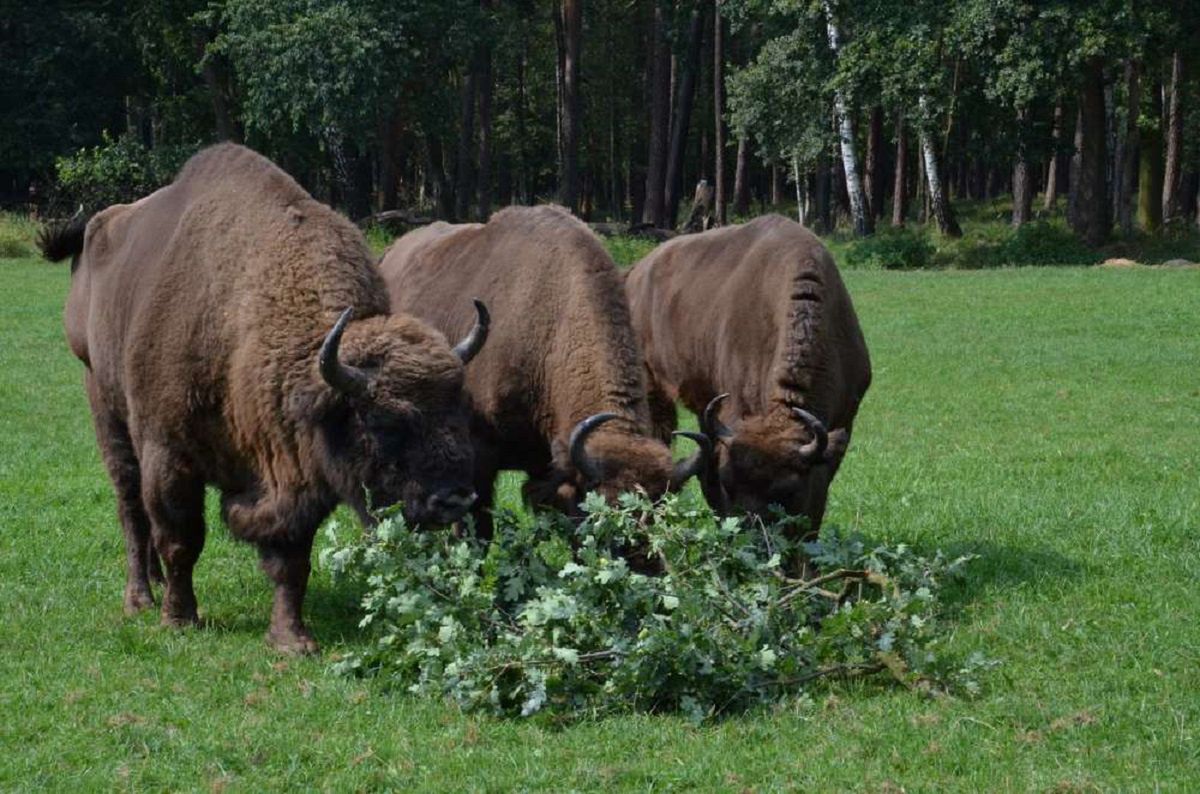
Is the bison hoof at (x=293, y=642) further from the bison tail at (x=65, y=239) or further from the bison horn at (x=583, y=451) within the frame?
the bison tail at (x=65, y=239)

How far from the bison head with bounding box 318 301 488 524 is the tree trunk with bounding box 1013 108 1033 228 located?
34560mm

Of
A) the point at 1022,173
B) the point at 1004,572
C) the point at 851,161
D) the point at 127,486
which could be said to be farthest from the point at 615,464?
the point at 1022,173

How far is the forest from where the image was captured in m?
37.0

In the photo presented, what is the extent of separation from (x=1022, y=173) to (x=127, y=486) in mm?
39277

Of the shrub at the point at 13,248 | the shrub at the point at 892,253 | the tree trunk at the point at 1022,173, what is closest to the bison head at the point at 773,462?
the shrub at the point at 892,253

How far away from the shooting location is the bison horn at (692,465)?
7.83m

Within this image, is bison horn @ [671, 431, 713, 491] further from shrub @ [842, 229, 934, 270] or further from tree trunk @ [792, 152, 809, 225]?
tree trunk @ [792, 152, 809, 225]

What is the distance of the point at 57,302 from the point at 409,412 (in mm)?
23865

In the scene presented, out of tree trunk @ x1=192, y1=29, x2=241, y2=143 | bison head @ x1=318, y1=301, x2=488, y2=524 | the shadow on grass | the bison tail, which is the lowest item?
the shadow on grass

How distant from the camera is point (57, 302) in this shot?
95.8 ft

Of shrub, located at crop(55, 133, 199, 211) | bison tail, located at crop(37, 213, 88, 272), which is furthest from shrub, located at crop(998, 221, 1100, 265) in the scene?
bison tail, located at crop(37, 213, 88, 272)

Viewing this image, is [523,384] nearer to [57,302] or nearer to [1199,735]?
[1199,735]

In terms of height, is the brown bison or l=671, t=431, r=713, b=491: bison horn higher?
the brown bison

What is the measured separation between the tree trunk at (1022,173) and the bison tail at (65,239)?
33.1m
